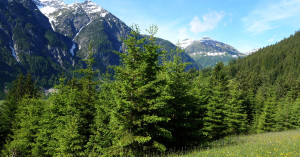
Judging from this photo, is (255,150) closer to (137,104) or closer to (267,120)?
(137,104)

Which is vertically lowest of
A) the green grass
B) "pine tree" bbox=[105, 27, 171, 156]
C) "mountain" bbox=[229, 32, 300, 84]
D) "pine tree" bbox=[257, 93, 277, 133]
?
"pine tree" bbox=[257, 93, 277, 133]

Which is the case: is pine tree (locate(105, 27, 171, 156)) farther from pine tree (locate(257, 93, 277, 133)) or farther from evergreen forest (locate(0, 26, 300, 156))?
pine tree (locate(257, 93, 277, 133))

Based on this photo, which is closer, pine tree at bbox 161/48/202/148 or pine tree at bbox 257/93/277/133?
pine tree at bbox 161/48/202/148

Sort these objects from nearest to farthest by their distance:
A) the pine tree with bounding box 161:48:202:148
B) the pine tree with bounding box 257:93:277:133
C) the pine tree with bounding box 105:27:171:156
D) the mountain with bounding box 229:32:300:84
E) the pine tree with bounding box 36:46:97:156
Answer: the pine tree with bounding box 105:27:171:156
the pine tree with bounding box 161:48:202:148
the pine tree with bounding box 36:46:97:156
the pine tree with bounding box 257:93:277:133
the mountain with bounding box 229:32:300:84

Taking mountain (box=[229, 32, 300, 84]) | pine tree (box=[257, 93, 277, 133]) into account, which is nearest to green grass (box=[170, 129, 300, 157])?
pine tree (box=[257, 93, 277, 133])

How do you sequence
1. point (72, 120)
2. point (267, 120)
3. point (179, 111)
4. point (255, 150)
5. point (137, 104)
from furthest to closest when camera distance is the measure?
1. point (267, 120)
2. point (72, 120)
3. point (179, 111)
4. point (137, 104)
5. point (255, 150)

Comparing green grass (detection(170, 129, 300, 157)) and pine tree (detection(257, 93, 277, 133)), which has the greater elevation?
green grass (detection(170, 129, 300, 157))

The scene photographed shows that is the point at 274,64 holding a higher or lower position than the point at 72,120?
higher

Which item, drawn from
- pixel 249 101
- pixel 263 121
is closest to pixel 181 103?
pixel 263 121

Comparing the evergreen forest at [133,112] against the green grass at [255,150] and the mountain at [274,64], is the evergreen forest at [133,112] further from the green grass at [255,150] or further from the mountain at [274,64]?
the mountain at [274,64]

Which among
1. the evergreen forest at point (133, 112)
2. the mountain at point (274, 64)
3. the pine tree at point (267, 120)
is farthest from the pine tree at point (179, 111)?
the mountain at point (274, 64)

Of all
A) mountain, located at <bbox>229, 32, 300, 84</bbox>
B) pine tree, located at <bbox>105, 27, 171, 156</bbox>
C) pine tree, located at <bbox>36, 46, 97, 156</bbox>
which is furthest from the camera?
mountain, located at <bbox>229, 32, 300, 84</bbox>

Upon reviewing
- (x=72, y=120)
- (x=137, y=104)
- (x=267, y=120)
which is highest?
(x=137, y=104)

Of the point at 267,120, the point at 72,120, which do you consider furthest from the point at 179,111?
the point at 267,120
